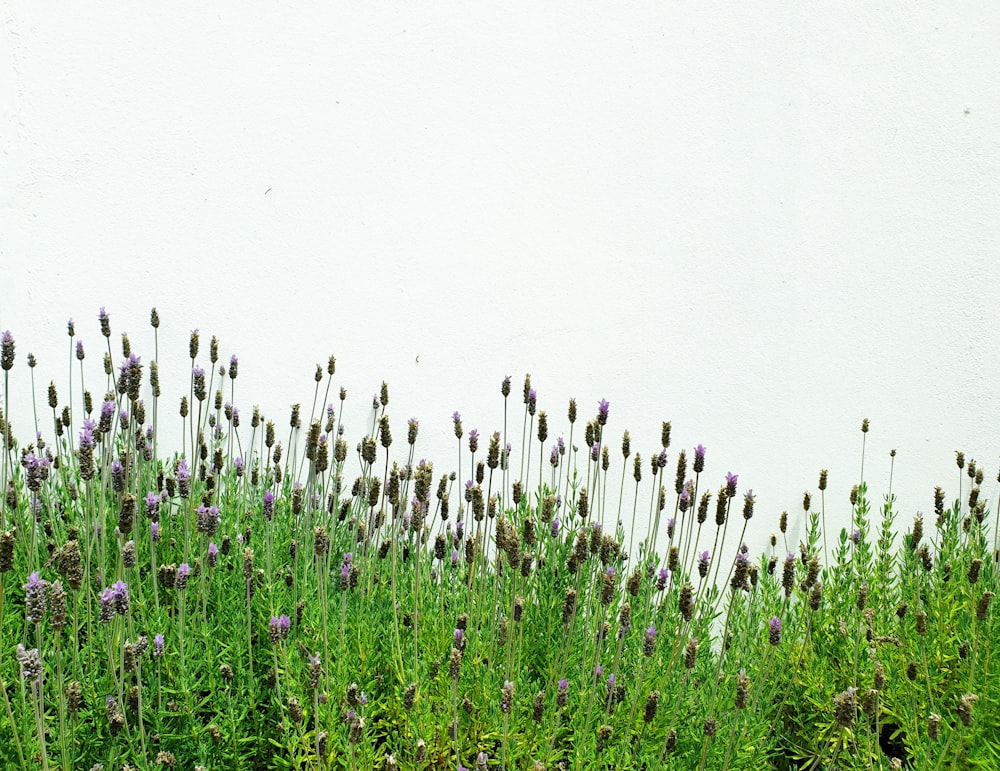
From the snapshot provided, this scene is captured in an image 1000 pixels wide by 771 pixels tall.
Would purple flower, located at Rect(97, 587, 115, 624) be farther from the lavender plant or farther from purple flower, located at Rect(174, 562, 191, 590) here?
purple flower, located at Rect(174, 562, 191, 590)

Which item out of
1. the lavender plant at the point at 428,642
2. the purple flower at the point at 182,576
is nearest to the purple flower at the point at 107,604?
the lavender plant at the point at 428,642

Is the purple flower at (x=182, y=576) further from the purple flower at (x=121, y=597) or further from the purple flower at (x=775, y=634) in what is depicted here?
the purple flower at (x=775, y=634)

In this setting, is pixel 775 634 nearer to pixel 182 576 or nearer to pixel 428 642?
pixel 428 642

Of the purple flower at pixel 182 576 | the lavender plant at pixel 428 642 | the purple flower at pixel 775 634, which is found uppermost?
the purple flower at pixel 182 576

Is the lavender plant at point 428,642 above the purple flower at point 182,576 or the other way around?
the other way around

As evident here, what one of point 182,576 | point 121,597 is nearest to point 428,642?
point 182,576

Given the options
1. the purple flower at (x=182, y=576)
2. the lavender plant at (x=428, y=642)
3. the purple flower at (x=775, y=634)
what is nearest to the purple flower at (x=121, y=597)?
the lavender plant at (x=428, y=642)

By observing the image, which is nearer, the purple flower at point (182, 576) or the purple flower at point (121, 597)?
the purple flower at point (121, 597)

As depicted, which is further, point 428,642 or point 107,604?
point 428,642

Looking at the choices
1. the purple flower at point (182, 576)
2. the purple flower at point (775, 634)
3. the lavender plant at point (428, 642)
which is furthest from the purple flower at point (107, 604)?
the purple flower at point (775, 634)

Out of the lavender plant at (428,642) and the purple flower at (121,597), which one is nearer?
the purple flower at (121,597)

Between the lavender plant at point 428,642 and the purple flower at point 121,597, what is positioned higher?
the purple flower at point 121,597

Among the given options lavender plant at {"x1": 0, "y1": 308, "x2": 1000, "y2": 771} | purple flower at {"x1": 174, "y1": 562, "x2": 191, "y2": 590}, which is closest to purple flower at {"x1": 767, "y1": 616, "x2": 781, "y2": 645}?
lavender plant at {"x1": 0, "y1": 308, "x2": 1000, "y2": 771}

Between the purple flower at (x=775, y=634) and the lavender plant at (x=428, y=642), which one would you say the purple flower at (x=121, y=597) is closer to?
the lavender plant at (x=428, y=642)
